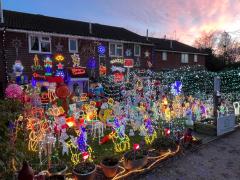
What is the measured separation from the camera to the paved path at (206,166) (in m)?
6.73

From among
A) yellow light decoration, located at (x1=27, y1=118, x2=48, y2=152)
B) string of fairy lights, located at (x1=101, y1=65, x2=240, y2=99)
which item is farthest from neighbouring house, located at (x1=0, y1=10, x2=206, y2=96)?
yellow light decoration, located at (x1=27, y1=118, x2=48, y2=152)

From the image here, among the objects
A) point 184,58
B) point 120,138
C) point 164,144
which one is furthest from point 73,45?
point 184,58

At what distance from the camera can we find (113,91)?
1781cm

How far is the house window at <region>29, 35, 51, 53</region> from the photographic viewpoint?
1630 centimetres

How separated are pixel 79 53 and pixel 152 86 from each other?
694 cm

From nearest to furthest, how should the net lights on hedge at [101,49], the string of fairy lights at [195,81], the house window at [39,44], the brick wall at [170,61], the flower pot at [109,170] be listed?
1. the flower pot at [109,170]
2. the house window at [39,44]
3. the string of fairy lights at [195,81]
4. the net lights on hedge at [101,49]
5. the brick wall at [170,61]

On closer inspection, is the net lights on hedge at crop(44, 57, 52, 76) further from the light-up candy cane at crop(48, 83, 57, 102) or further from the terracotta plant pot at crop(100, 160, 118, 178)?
the terracotta plant pot at crop(100, 160, 118, 178)

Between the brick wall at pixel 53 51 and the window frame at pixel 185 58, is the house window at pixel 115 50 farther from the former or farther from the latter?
the window frame at pixel 185 58

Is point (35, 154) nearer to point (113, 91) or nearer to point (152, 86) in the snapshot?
point (152, 86)

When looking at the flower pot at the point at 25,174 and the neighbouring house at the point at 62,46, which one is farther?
the neighbouring house at the point at 62,46

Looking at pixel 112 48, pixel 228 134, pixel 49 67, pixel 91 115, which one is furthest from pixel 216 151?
pixel 112 48

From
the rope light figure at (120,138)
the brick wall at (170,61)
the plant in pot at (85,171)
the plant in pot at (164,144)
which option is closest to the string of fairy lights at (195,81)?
the brick wall at (170,61)

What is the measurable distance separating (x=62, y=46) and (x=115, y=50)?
5465 millimetres

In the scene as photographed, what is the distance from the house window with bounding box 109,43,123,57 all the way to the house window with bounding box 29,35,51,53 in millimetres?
6007
